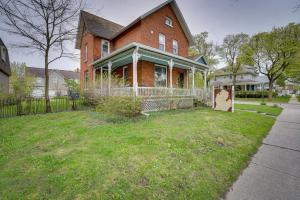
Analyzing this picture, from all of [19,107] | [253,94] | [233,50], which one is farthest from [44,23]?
[253,94]

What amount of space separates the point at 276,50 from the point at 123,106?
29.6 meters

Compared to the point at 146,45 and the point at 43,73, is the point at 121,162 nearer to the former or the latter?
the point at 146,45

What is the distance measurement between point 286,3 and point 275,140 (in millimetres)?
4826

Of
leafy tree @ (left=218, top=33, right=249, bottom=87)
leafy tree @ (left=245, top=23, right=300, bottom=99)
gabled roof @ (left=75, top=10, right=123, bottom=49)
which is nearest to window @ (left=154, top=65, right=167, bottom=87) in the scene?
gabled roof @ (left=75, top=10, right=123, bottom=49)

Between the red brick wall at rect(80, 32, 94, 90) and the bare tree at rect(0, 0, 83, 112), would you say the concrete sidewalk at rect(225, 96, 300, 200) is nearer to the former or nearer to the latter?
the bare tree at rect(0, 0, 83, 112)

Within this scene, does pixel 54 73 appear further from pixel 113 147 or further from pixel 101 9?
pixel 113 147

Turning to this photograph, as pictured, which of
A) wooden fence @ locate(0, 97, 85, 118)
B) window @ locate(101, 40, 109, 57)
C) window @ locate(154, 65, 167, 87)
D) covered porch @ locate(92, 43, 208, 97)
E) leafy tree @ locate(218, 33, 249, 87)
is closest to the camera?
wooden fence @ locate(0, 97, 85, 118)

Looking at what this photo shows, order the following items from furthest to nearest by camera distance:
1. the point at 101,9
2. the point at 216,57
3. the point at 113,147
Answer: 1. the point at 216,57
2. the point at 101,9
3. the point at 113,147

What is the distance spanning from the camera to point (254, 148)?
15.5 feet

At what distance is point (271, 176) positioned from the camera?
10.5 ft

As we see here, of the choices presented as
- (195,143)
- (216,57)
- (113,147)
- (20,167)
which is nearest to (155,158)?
(113,147)

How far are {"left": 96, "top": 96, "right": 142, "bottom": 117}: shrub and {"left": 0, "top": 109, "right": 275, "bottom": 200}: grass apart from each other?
1886mm

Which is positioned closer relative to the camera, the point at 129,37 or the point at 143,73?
the point at 143,73

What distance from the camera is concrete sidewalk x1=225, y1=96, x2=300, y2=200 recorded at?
2.62 meters
